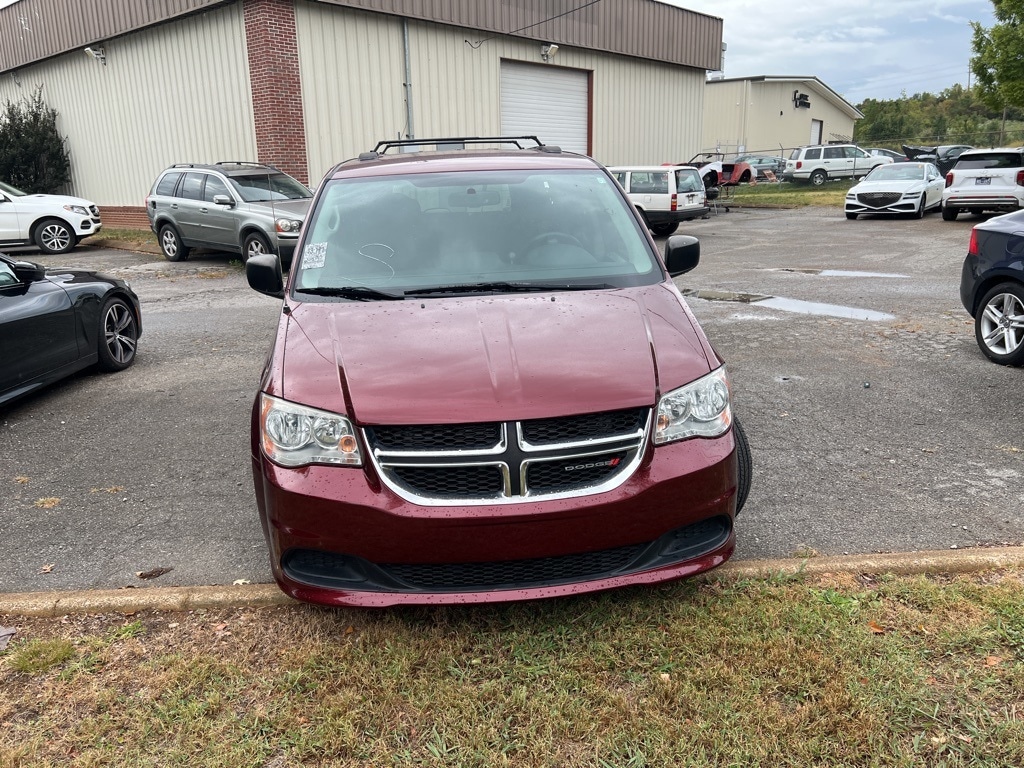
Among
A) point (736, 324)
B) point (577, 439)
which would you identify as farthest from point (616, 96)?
point (577, 439)

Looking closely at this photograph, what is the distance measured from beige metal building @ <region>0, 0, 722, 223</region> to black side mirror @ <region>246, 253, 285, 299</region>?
1369cm

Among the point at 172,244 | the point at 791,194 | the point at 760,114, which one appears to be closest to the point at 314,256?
the point at 172,244

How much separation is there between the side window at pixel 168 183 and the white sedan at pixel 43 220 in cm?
308

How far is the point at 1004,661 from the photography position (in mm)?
2785

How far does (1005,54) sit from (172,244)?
23.2 meters

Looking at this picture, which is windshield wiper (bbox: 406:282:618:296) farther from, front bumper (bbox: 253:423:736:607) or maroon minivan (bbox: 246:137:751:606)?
front bumper (bbox: 253:423:736:607)

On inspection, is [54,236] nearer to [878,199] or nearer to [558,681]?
[558,681]

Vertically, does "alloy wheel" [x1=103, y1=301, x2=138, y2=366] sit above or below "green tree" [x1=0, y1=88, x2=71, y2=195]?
below

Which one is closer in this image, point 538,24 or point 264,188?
point 264,188

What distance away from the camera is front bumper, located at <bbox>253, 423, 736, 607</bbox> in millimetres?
2725

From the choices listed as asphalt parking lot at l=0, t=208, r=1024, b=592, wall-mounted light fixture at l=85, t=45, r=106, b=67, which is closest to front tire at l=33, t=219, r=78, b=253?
wall-mounted light fixture at l=85, t=45, r=106, b=67

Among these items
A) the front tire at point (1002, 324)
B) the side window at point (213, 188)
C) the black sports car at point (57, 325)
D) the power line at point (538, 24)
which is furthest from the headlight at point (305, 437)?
the power line at point (538, 24)

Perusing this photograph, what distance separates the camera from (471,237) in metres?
4.03

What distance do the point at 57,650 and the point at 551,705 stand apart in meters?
1.80
